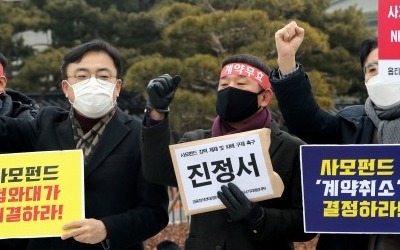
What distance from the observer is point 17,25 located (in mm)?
14273

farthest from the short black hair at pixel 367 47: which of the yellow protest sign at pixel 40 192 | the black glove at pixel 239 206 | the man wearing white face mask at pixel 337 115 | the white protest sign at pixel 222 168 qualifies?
the yellow protest sign at pixel 40 192

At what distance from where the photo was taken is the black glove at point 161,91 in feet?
9.80

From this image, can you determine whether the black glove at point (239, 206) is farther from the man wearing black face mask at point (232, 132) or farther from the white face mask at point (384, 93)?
the white face mask at point (384, 93)

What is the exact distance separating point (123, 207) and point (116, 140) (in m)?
0.31

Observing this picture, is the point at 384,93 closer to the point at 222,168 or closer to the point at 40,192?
the point at 222,168

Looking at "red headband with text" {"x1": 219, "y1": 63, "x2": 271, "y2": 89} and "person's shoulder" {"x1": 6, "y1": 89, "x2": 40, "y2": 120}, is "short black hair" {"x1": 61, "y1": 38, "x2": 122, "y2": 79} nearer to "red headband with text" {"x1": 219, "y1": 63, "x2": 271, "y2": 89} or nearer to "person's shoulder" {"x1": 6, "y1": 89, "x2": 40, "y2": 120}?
"person's shoulder" {"x1": 6, "y1": 89, "x2": 40, "y2": 120}

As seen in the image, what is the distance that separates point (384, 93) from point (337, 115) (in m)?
0.29

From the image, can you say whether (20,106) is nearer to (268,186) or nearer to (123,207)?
(123,207)

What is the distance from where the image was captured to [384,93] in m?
3.04

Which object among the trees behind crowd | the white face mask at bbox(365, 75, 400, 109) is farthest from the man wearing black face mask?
the trees behind crowd

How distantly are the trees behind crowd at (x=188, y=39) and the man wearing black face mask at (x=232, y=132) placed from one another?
7.43m

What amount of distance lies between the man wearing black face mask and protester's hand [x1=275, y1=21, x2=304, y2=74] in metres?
0.22

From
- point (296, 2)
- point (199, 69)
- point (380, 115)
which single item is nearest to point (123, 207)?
point (380, 115)

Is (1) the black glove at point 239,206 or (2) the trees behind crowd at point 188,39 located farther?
(2) the trees behind crowd at point 188,39
